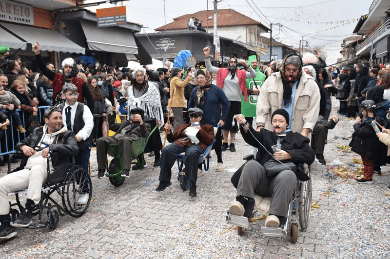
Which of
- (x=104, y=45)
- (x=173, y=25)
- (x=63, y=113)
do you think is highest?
(x=173, y=25)

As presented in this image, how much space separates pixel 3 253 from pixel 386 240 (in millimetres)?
4127

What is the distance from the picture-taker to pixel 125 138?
5.57 m

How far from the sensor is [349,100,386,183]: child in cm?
555

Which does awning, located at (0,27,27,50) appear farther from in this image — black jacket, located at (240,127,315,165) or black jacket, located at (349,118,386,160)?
black jacket, located at (349,118,386,160)

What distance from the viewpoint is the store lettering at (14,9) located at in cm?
1273

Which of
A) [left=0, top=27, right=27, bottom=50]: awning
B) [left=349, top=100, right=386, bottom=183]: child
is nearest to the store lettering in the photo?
[left=0, top=27, right=27, bottom=50]: awning

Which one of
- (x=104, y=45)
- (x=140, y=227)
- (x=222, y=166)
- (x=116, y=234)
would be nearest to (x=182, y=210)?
(x=140, y=227)

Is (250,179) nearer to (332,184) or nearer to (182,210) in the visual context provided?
(182,210)

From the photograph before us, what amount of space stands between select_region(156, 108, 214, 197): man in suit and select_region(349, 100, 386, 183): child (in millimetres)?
2433

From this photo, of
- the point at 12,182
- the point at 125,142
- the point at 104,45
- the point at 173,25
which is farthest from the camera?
the point at 173,25

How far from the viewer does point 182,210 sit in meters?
4.74

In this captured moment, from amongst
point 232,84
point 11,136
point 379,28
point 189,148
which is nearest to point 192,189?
point 189,148

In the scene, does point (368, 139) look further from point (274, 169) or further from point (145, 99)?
point (145, 99)

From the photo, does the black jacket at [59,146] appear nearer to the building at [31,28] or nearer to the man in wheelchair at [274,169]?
the man in wheelchair at [274,169]
